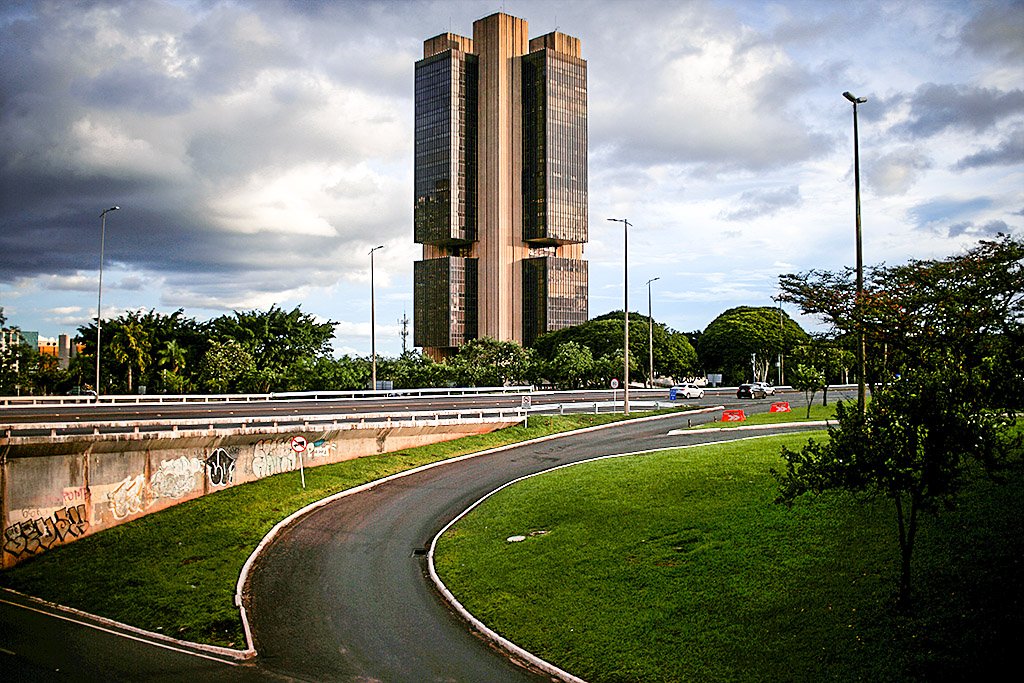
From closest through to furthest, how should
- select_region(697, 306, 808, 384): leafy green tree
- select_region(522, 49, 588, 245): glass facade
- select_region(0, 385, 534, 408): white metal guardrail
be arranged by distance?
select_region(0, 385, 534, 408): white metal guardrail
select_region(697, 306, 808, 384): leafy green tree
select_region(522, 49, 588, 245): glass facade

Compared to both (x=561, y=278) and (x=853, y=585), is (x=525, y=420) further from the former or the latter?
(x=561, y=278)

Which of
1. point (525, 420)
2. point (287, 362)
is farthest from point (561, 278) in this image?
point (525, 420)

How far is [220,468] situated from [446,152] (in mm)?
133456

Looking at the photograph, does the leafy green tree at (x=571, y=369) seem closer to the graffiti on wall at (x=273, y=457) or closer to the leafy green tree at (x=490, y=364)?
the leafy green tree at (x=490, y=364)

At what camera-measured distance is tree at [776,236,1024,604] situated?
14398mm

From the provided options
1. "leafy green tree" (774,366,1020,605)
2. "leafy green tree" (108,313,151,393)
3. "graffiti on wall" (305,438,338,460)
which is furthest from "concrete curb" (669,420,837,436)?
"leafy green tree" (108,313,151,393)

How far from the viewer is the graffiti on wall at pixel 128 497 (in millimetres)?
31656

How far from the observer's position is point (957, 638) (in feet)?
Answer: 44.9

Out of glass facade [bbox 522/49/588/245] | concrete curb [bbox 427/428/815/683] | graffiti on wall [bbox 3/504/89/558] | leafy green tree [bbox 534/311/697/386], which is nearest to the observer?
concrete curb [bbox 427/428/815/683]

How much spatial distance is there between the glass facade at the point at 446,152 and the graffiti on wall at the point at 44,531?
131138 mm

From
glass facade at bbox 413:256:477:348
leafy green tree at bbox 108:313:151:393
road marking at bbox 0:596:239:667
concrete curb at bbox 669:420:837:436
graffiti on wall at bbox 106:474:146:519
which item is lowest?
road marking at bbox 0:596:239:667

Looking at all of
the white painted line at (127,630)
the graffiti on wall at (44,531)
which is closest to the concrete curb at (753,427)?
the graffiti on wall at (44,531)

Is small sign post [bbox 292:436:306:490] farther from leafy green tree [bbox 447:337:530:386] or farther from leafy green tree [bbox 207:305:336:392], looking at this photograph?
leafy green tree [bbox 447:337:530:386]

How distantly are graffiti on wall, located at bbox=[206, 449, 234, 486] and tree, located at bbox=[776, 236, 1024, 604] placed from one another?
88.0ft
